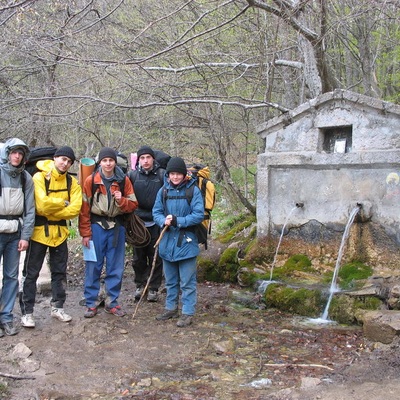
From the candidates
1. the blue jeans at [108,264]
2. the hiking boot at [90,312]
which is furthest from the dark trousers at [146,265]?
the hiking boot at [90,312]

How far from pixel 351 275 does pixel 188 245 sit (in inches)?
96.7

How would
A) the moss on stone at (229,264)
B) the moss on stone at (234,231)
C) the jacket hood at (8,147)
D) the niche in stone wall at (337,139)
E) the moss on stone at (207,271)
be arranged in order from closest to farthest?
the jacket hood at (8,147)
the niche in stone wall at (337,139)
the moss on stone at (229,264)
the moss on stone at (207,271)
the moss on stone at (234,231)

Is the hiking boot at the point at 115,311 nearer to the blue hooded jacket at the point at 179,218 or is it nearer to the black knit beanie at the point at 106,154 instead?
the blue hooded jacket at the point at 179,218

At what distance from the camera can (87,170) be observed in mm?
5785

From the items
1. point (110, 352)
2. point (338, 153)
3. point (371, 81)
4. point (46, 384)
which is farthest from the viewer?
point (371, 81)

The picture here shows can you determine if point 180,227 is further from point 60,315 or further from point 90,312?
point 60,315

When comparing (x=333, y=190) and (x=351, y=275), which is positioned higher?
(x=333, y=190)

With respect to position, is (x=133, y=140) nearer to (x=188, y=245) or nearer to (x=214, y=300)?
(x=214, y=300)

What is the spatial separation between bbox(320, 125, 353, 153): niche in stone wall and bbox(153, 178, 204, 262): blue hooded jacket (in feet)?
8.16

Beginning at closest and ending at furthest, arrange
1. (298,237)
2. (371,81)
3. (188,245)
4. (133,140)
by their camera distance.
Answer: (188,245), (298,237), (371,81), (133,140)

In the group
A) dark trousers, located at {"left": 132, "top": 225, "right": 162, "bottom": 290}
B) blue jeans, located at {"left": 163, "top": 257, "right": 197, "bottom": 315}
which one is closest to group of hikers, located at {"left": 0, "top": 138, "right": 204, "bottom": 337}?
blue jeans, located at {"left": 163, "top": 257, "right": 197, "bottom": 315}

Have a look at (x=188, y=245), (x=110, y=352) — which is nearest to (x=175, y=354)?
(x=110, y=352)

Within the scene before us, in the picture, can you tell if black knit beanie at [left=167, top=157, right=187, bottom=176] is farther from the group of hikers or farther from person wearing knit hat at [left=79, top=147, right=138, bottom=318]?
person wearing knit hat at [left=79, top=147, right=138, bottom=318]

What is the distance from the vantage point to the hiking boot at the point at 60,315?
18.2 ft
